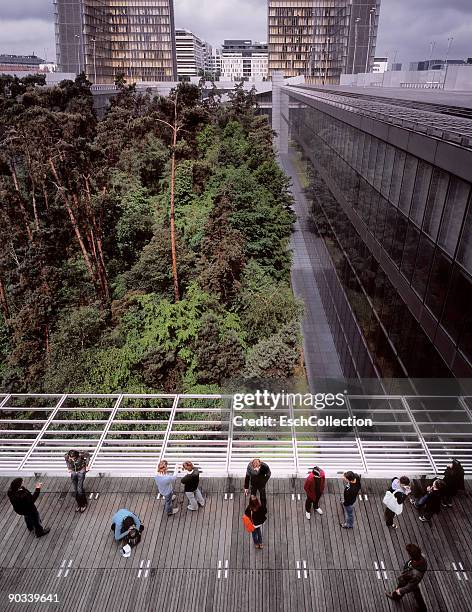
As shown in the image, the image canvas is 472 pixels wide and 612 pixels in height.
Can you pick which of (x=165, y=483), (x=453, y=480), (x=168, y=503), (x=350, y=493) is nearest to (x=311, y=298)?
(x=453, y=480)

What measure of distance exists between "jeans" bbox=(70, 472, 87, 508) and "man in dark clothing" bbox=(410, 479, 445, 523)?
6.31 meters

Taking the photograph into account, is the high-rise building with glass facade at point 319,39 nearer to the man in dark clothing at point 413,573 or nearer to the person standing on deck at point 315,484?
the person standing on deck at point 315,484

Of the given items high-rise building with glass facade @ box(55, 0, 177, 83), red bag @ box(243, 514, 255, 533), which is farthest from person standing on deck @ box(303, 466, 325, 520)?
high-rise building with glass facade @ box(55, 0, 177, 83)

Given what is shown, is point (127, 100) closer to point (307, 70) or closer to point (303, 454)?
point (303, 454)

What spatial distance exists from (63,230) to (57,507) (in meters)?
21.4

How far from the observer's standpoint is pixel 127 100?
177 feet

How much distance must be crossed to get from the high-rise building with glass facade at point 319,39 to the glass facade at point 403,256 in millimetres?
109451

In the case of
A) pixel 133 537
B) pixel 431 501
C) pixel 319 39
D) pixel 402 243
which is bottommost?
pixel 133 537

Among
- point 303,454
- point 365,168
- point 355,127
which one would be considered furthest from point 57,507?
point 355,127

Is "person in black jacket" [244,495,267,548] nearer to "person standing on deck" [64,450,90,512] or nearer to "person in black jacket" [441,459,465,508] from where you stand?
"person standing on deck" [64,450,90,512]

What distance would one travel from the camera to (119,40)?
138 meters

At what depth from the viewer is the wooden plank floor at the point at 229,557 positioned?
7.22 m

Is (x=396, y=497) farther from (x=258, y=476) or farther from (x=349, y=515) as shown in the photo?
(x=258, y=476)

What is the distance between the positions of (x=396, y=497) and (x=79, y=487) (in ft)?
19.0
